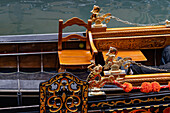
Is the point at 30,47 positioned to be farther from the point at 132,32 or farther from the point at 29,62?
the point at 132,32

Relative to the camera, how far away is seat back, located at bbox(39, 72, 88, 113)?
4.38 metres

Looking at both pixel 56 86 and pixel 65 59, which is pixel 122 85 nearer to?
pixel 56 86

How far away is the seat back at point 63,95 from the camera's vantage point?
14.4 feet

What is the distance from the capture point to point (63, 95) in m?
4.47

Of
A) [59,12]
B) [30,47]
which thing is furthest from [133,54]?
[59,12]

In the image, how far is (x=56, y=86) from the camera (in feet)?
15.7

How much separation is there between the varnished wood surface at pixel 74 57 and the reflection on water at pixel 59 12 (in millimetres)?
4654

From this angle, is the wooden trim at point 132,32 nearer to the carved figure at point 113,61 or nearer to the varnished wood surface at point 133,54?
the varnished wood surface at point 133,54

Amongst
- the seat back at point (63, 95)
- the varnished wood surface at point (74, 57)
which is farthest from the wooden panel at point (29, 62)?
the seat back at point (63, 95)

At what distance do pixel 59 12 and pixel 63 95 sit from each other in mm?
7144

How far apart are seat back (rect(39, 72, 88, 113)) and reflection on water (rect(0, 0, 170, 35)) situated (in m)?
6.02

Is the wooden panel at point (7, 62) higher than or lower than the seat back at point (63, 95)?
higher

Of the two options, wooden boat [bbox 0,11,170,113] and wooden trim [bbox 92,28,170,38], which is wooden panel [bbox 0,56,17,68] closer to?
wooden boat [bbox 0,11,170,113]

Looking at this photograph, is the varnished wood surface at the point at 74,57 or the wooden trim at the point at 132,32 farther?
the wooden trim at the point at 132,32
